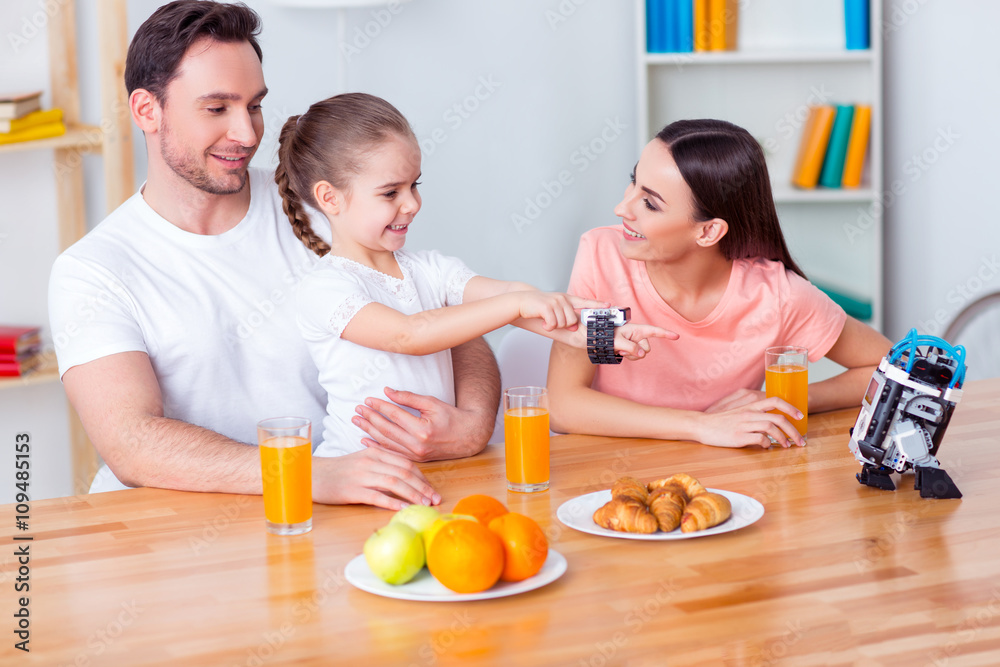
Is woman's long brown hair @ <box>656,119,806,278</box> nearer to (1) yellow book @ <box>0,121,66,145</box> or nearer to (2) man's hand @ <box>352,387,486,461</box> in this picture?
(2) man's hand @ <box>352,387,486,461</box>

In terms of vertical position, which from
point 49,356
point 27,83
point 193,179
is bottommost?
point 49,356

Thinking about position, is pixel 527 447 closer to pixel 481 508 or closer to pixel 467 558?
pixel 481 508

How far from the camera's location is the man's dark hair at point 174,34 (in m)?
1.98

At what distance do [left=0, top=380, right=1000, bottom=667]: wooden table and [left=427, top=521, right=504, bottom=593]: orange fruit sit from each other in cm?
3

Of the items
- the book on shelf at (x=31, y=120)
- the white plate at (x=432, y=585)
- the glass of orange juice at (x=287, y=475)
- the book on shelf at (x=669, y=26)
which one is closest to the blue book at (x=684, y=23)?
the book on shelf at (x=669, y=26)

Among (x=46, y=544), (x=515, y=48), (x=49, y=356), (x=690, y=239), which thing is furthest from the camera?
(x=515, y=48)

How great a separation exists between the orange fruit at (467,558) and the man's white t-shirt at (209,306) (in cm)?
96

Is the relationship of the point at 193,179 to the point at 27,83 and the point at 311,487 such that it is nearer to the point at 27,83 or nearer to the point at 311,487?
the point at 311,487

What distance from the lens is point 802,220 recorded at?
13.2 feet

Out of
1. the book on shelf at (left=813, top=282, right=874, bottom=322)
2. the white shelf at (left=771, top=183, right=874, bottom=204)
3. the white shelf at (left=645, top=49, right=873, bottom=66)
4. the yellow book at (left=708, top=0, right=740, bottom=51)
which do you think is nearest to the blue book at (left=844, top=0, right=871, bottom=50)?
the white shelf at (left=645, top=49, right=873, bottom=66)

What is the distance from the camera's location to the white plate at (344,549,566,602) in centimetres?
116

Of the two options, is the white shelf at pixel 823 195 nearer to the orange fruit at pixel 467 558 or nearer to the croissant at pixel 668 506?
the croissant at pixel 668 506

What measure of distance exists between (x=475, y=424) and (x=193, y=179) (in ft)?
2.44

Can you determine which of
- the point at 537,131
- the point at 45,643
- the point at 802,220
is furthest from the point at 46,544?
the point at 802,220
